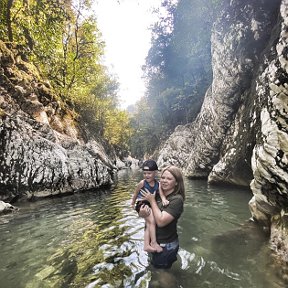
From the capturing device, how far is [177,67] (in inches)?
1719

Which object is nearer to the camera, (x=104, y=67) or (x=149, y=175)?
(x=149, y=175)

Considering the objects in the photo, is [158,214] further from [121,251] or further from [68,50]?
[68,50]

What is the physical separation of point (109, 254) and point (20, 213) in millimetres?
6034

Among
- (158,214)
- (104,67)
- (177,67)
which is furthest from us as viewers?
(104,67)

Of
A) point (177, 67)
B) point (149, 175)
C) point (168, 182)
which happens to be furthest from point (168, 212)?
point (177, 67)

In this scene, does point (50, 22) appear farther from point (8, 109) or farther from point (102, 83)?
point (102, 83)

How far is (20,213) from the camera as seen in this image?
1066cm

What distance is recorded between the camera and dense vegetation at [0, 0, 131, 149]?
317 inches

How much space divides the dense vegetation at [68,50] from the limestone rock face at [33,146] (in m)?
1.87

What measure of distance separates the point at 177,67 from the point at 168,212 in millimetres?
42029

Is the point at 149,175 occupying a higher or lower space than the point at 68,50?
lower

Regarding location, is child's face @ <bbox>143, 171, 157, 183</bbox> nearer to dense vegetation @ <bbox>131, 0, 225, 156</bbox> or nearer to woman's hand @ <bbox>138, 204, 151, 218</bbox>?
woman's hand @ <bbox>138, 204, 151, 218</bbox>

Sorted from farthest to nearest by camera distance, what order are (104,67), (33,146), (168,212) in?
(104,67)
(33,146)
(168,212)

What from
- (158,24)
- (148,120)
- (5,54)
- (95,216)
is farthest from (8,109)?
(148,120)
